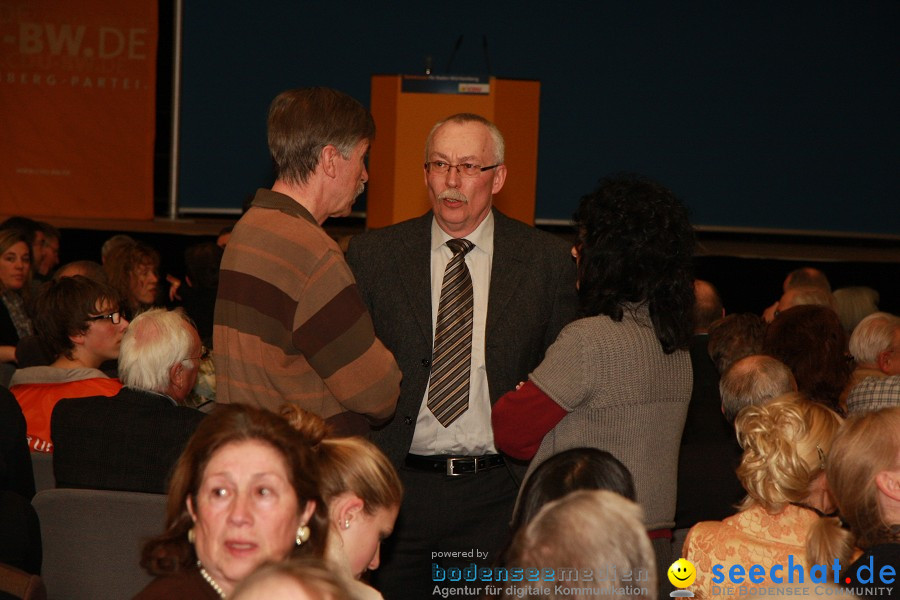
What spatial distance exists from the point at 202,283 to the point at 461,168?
2843mm

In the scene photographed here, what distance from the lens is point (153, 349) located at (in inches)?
112

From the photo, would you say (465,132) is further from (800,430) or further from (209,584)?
(209,584)

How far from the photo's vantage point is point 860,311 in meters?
5.57

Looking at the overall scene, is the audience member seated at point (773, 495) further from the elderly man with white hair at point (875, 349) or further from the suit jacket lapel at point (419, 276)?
the elderly man with white hair at point (875, 349)

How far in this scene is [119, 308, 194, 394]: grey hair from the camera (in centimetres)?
280

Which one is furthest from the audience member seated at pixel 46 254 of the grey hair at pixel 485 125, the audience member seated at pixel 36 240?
the grey hair at pixel 485 125

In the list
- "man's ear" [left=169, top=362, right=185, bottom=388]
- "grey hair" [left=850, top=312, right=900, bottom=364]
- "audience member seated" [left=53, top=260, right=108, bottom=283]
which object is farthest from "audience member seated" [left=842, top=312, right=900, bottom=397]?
"audience member seated" [left=53, top=260, right=108, bottom=283]

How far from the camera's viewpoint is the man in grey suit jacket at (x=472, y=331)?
2.77m

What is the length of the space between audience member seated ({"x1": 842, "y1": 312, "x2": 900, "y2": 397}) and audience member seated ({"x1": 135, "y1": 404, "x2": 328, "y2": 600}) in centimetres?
265

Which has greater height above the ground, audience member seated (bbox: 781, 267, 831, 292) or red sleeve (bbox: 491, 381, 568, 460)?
audience member seated (bbox: 781, 267, 831, 292)

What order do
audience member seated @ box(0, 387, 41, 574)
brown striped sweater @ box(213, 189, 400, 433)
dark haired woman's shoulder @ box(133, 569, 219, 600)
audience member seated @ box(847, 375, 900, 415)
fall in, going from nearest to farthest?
dark haired woman's shoulder @ box(133, 569, 219, 600) → brown striped sweater @ box(213, 189, 400, 433) → audience member seated @ box(0, 387, 41, 574) → audience member seated @ box(847, 375, 900, 415)

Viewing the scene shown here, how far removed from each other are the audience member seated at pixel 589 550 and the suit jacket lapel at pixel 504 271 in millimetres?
1306

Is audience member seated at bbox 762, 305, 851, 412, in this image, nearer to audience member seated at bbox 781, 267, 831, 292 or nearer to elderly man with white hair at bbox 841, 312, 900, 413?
elderly man with white hair at bbox 841, 312, 900, 413

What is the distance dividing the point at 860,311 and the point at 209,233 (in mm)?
4932
